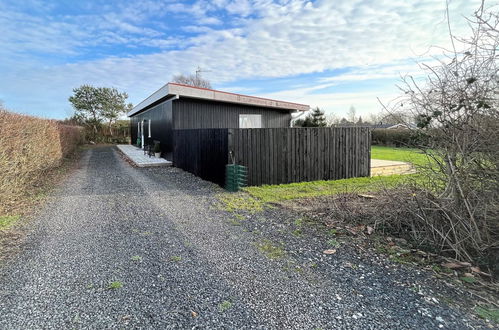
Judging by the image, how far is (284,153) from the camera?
24.7 ft

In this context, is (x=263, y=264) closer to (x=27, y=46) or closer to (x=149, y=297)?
(x=149, y=297)

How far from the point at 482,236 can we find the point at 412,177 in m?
1.17

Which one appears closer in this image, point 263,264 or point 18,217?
point 263,264

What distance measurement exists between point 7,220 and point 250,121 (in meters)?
10.6

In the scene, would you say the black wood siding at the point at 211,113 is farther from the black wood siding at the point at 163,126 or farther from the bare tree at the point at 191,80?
the bare tree at the point at 191,80

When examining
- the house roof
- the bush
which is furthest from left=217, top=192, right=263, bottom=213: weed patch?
the house roof

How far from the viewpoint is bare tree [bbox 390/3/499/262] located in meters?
2.71

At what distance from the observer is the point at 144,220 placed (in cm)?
443

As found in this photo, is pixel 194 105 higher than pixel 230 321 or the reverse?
higher

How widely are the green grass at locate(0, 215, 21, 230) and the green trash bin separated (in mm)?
4030

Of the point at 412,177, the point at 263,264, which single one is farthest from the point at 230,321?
the point at 412,177

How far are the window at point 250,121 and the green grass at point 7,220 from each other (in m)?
9.88

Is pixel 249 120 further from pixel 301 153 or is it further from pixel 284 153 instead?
pixel 284 153

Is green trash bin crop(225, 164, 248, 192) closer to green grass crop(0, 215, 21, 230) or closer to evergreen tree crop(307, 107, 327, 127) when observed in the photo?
green grass crop(0, 215, 21, 230)
